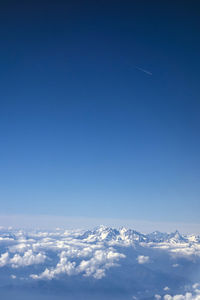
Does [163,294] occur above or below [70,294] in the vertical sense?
above

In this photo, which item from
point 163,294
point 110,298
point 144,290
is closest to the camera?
point 163,294

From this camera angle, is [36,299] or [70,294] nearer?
[36,299]

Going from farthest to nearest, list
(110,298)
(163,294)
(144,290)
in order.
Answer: (144,290)
(110,298)
(163,294)

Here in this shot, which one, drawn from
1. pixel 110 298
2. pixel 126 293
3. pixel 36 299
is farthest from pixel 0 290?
pixel 126 293

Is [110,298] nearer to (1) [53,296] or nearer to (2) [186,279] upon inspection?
(1) [53,296]

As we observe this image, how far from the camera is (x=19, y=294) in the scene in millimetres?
185250

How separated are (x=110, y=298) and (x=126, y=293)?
60.8 ft

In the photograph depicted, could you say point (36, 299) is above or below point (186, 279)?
below

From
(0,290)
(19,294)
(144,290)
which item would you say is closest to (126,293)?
(144,290)

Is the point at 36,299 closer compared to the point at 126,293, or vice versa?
the point at 36,299

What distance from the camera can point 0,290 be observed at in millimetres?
186875

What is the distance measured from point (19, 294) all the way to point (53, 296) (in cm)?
2871

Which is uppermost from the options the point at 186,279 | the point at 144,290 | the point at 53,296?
the point at 186,279

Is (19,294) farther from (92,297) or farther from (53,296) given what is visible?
(92,297)
